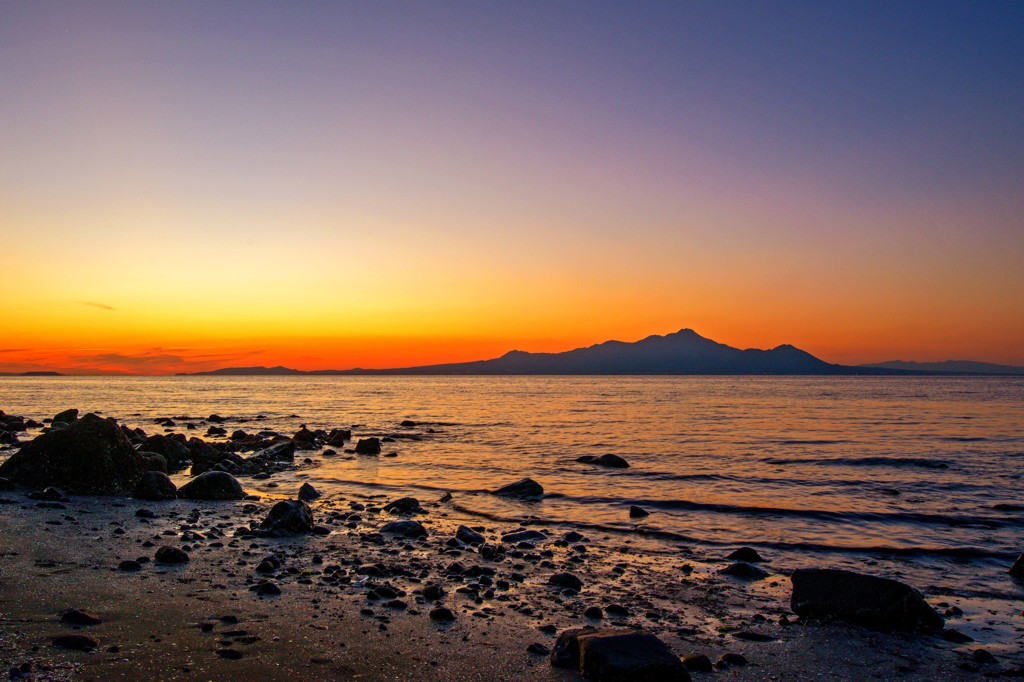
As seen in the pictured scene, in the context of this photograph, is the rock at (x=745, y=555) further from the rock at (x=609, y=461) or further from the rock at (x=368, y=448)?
the rock at (x=368, y=448)

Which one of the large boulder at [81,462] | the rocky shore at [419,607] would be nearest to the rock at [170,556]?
the rocky shore at [419,607]

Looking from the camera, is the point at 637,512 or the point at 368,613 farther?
the point at 637,512

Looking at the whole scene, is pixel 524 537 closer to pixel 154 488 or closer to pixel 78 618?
pixel 78 618

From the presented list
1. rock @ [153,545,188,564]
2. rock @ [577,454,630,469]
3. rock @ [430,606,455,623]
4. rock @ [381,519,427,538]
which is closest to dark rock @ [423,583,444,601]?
rock @ [430,606,455,623]

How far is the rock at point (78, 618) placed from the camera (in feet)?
24.3

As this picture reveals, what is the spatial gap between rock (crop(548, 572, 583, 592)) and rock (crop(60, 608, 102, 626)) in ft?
20.3

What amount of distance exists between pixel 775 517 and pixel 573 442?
65.2 ft

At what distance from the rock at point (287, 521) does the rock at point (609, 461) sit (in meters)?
14.9

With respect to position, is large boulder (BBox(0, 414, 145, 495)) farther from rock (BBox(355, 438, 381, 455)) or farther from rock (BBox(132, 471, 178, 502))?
rock (BBox(355, 438, 381, 455))

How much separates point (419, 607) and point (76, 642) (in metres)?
3.94

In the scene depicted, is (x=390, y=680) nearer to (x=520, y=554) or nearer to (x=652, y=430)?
(x=520, y=554)

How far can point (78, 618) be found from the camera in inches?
293

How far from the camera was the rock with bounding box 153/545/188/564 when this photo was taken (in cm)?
1050

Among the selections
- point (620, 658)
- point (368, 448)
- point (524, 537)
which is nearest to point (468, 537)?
point (524, 537)
